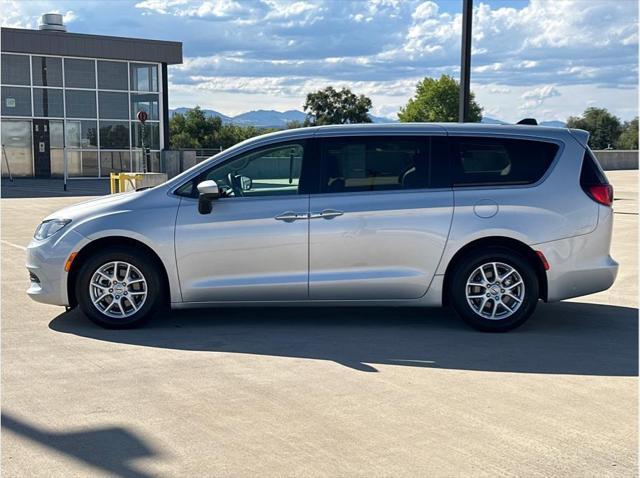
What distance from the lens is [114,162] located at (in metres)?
34.6

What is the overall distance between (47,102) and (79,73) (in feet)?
6.20

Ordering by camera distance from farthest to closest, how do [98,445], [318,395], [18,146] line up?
[18,146]
[318,395]
[98,445]

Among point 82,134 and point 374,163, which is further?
point 82,134

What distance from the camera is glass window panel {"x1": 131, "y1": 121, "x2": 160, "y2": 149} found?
115 ft

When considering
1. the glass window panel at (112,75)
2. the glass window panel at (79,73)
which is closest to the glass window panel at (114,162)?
the glass window panel at (112,75)

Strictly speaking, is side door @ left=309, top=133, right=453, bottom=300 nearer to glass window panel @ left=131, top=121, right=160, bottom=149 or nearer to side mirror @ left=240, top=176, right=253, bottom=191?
side mirror @ left=240, top=176, right=253, bottom=191

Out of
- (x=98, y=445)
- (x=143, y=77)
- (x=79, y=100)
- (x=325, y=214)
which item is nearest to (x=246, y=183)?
(x=325, y=214)

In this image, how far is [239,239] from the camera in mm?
7047

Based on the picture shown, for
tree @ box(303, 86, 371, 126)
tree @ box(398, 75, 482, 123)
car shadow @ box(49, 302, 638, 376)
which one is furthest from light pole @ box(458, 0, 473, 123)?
tree @ box(398, 75, 482, 123)

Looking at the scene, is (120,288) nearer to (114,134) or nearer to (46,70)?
(46,70)

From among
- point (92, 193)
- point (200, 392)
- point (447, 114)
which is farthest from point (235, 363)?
point (447, 114)

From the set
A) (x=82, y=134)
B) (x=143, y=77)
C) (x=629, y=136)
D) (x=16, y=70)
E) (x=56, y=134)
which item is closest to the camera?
(x=16, y=70)

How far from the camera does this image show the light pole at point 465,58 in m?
12.9

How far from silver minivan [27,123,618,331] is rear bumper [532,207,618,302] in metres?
0.01
